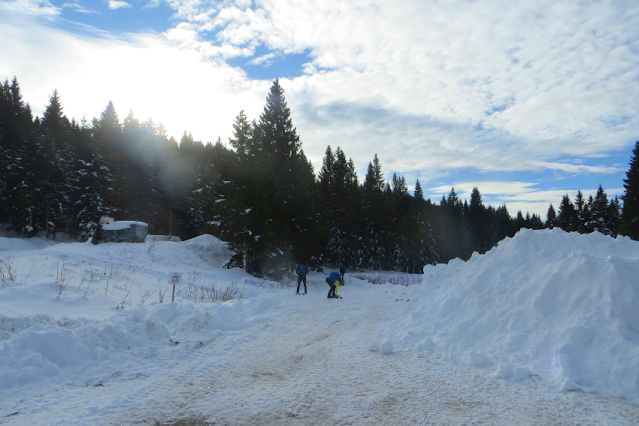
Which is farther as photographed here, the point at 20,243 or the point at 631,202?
the point at 631,202

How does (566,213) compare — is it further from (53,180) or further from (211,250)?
(53,180)

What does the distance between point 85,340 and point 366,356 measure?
5054 mm

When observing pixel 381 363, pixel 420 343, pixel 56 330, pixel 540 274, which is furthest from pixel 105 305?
pixel 540 274

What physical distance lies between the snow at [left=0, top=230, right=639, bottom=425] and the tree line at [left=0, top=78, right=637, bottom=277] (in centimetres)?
1561

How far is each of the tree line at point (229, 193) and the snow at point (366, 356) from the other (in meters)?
15.6

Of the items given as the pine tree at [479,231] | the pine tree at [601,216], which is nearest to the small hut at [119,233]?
the pine tree at [601,216]

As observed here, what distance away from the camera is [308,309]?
13.1m

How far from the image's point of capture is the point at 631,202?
3288 centimetres

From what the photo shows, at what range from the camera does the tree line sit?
83.3 ft

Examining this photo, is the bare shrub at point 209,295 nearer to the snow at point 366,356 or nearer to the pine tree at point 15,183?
the snow at point 366,356

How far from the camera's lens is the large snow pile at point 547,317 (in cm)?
511

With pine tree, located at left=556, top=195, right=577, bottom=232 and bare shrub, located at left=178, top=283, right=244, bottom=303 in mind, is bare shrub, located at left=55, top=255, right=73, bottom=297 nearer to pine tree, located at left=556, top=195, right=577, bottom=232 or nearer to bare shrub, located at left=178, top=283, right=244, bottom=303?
bare shrub, located at left=178, top=283, right=244, bottom=303

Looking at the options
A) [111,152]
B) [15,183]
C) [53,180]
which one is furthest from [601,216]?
[15,183]

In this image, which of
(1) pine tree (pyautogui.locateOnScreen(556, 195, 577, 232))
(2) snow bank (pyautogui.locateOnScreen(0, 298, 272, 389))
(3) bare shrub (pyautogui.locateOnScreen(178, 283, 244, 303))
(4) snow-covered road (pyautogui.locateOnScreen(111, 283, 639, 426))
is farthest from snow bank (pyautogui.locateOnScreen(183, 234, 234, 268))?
(1) pine tree (pyautogui.locateOnScreen(556, 195, 577, 232))
